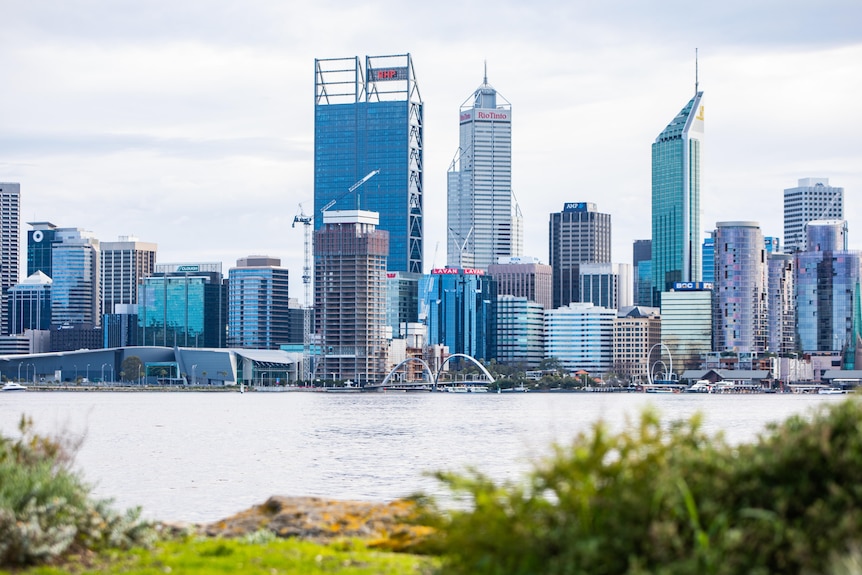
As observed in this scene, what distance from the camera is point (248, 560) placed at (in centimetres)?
1967

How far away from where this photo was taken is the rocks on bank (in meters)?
22.1

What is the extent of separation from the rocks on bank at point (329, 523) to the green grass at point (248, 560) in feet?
2.52

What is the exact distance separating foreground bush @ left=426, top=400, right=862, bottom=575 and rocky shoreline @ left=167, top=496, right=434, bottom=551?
25.4ft

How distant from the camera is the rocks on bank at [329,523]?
2209cm

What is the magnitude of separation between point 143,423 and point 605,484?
378 ft

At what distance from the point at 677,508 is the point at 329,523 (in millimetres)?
11712

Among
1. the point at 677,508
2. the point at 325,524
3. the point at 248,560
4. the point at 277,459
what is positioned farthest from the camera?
the point at 277,459

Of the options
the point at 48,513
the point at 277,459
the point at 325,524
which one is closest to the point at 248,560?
the point at 48,513

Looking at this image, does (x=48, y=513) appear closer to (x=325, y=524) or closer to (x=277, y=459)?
(x=325, y=524)

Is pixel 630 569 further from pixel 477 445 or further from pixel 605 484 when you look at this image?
pixel 477 445

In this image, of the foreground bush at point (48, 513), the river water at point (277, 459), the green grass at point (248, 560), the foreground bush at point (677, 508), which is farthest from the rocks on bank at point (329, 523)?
the foreground bush at point (677, 508)

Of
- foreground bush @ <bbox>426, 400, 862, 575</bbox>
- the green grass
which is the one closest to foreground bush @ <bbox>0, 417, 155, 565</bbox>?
the green grass

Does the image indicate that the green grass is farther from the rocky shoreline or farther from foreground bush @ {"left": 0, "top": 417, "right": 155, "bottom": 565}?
the rocky shoreline

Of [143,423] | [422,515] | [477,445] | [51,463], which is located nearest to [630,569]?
[422,515]
